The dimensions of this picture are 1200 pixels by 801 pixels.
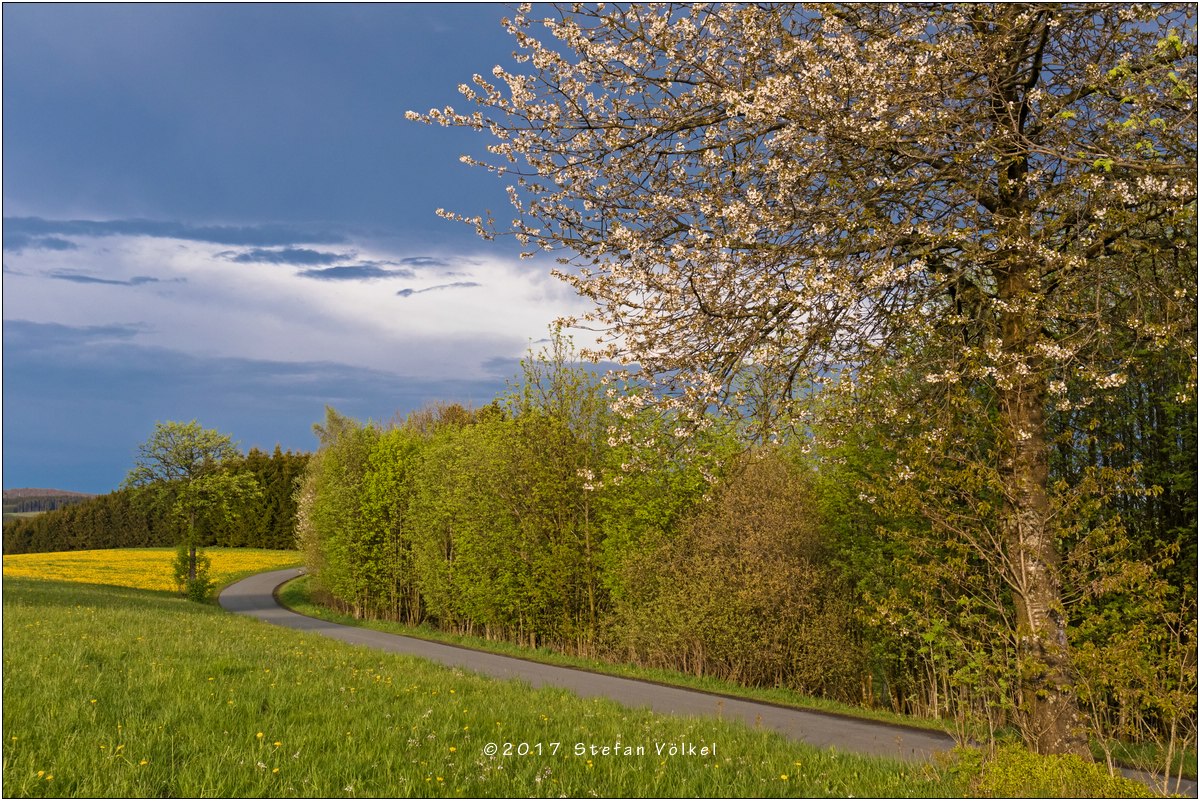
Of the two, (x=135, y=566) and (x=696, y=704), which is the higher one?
(x=696, y=704)

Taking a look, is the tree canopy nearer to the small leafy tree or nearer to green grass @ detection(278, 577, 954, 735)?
green grass @ detection(278, 577, 954, 735)

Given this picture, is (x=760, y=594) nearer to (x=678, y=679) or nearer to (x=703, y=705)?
(x=678, y=679)

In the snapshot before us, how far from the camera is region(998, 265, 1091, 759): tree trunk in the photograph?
6.84 metres

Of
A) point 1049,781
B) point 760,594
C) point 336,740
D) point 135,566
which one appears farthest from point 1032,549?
point 135,566

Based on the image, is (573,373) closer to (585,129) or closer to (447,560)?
(447,560)

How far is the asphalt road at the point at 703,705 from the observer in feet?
30.4

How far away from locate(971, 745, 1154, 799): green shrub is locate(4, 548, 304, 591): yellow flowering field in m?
35.7

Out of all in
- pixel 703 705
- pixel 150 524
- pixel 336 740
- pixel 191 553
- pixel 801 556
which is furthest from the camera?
pixel 150 524

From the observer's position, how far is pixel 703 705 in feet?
38.4

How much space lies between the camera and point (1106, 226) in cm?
662

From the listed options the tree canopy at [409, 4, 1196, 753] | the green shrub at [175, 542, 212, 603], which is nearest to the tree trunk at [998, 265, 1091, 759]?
the tree canopy at [409, 4, 1196, 753]

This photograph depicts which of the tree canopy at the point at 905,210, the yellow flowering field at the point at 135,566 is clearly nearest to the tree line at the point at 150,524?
the yellow flowering field at the point at 135,566

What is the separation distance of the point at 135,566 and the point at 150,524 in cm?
2496

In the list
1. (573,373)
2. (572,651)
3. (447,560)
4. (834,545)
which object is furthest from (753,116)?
(447,560)
